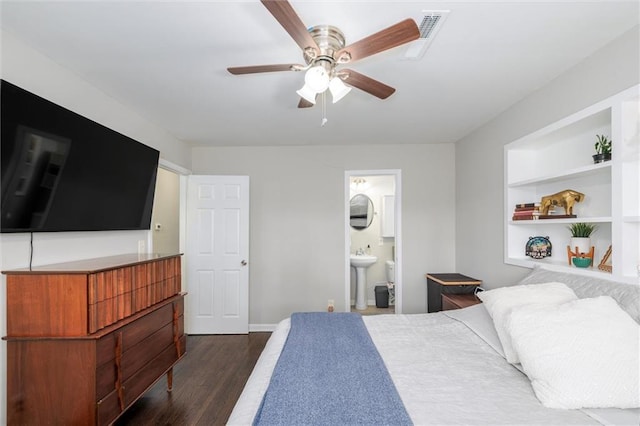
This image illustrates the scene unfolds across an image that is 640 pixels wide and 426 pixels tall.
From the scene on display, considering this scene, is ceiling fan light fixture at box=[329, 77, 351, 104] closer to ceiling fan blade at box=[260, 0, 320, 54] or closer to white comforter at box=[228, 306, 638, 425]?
ceiling fan blade at box=[260, 0, 320, 54]

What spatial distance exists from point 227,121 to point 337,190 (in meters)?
1.69

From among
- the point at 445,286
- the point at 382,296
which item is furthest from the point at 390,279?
the point at 445,286

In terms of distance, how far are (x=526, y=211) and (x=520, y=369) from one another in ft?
5.05

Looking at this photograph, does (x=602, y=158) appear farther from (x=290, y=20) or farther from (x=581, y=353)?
(x=290, y=20)

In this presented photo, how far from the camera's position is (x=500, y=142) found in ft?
9.64

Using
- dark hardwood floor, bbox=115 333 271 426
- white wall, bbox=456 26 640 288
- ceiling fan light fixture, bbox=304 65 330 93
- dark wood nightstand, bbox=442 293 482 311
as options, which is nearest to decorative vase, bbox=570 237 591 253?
white wall, bbox=456 26 640 288

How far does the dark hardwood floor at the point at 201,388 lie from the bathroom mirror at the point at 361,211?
2.56m

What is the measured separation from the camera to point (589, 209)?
6.99 feet

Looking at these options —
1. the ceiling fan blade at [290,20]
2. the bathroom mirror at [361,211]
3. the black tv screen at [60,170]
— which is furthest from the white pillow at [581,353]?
the bathroom mirror at [361,211]

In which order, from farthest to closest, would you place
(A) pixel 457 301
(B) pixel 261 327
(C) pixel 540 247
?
(B) pixel 261 327
(A) pixel 457 301
(C) pixel 540 247

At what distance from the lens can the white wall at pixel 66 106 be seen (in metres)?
1.68

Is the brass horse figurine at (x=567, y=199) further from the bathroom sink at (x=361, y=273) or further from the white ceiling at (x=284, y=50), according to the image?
the bathroom sink at (x=361, y=273)

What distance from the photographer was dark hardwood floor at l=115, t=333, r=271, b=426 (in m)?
2.20

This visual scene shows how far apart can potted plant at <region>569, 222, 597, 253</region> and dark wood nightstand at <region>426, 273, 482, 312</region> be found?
1.22 metres
